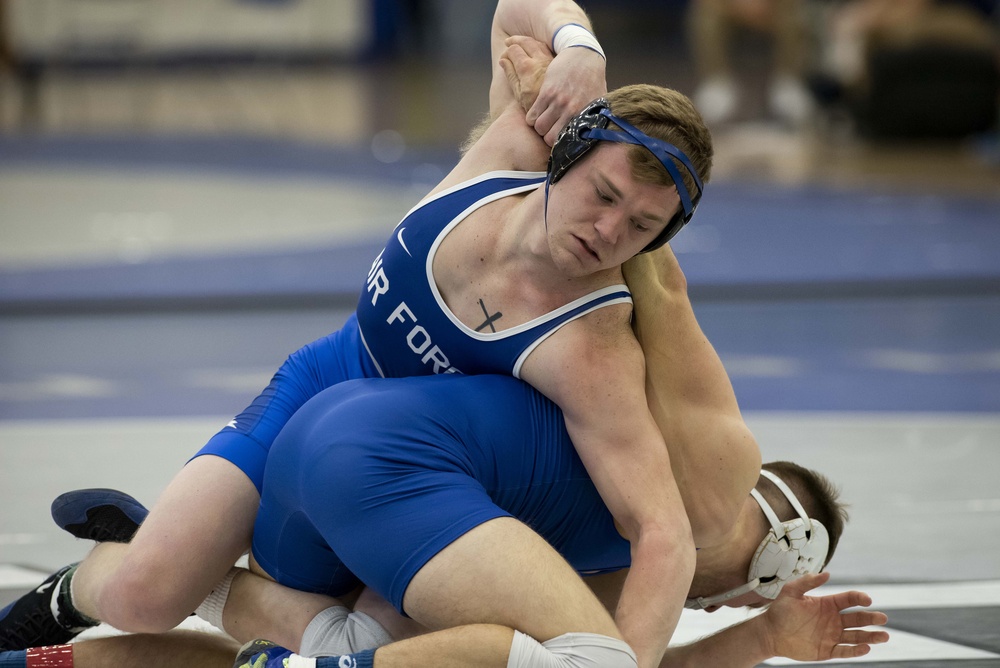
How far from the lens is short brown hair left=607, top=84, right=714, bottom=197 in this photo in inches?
91.3

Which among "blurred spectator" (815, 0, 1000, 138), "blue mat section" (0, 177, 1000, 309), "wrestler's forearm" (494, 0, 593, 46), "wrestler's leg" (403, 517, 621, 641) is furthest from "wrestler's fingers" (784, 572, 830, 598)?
"blurred spectator" (815, 0, 1000, 138)

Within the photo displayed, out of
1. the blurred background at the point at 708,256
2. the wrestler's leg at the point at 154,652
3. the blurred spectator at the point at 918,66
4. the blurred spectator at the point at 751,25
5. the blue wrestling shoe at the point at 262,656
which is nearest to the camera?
the blue wrestling shoe at the point at 262,656

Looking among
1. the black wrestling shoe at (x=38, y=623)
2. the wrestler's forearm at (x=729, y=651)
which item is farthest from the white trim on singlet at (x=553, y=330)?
the black wrestling shoe at (x=38, y=623)

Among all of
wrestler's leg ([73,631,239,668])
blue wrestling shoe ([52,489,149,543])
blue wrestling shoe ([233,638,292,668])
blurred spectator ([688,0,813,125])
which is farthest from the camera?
blurred spectator ([688,0,813,125])

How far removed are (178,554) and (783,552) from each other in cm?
118

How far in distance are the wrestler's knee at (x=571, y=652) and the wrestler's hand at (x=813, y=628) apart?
499 mm

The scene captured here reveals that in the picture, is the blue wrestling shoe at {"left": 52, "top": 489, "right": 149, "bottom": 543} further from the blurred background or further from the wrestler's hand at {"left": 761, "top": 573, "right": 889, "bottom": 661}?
the wrestler's hand at {"left": 761, "top": 573, "right": 889, "bottom": 661}

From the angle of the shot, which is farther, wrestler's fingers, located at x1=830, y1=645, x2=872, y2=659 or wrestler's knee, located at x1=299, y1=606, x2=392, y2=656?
wrestler's fingers, located at x1=830, y1=645, x2=872, y2=659

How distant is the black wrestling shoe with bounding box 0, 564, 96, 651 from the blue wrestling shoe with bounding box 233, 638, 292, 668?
1.67ft

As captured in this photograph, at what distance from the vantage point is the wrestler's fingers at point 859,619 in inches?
101

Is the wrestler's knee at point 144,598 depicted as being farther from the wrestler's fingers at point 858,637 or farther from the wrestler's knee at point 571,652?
the wrestler's fingers at point 858,637

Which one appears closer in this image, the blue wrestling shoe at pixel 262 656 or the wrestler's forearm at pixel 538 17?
the blue wrestling shoe at pixel 262 656

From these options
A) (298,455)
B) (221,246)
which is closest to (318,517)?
(298,455)

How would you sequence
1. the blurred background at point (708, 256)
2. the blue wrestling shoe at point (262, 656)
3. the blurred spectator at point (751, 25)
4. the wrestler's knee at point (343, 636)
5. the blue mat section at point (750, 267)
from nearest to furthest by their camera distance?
the blue wrestling shoe at point (262, 656) → the wrestler's knee at point (343, 636) → the blurred background at point (708, 256) → the blue mat section at point (750, 267) → the blurred spectator at point (751, 25)
